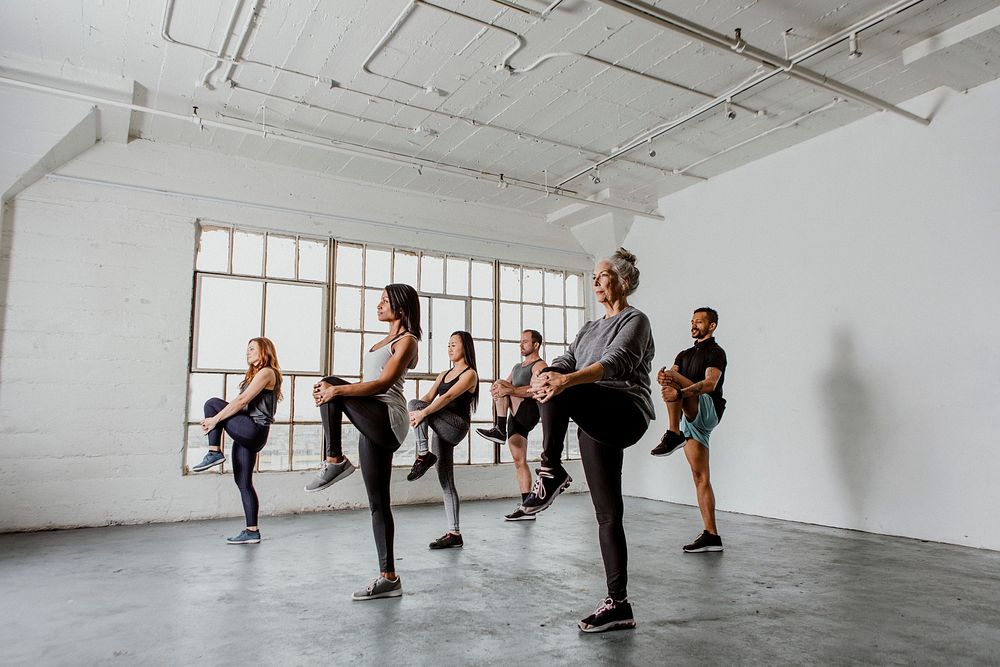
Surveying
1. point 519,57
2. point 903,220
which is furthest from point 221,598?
point 903,220

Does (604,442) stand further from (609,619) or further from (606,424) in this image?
(609,619)

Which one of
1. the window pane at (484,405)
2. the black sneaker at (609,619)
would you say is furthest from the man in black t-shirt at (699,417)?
the window pane at (484,405)

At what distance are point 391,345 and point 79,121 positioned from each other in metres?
4.11

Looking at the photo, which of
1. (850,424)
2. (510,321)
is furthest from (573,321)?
(850,424)

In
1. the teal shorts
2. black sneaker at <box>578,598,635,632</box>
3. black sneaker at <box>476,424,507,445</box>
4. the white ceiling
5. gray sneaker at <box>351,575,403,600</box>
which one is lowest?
gray sneaker at <box>351,575,403,600</box>

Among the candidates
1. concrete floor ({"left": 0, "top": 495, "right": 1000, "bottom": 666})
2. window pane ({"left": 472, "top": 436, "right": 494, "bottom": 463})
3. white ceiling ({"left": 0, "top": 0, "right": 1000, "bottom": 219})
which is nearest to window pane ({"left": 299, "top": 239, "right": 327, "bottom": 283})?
white ceiling ({"left": 0, "top": 0, "right": 1000, "bottom": 219})

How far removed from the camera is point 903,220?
5.35 meters

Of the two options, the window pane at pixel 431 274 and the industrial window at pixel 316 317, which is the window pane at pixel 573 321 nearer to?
the industrial window at pixel 316 317

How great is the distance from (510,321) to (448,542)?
4052 millimetres

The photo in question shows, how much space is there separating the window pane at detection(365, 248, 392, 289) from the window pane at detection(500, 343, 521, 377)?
170 centimetres

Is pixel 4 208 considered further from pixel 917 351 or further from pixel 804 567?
pixel 917 351

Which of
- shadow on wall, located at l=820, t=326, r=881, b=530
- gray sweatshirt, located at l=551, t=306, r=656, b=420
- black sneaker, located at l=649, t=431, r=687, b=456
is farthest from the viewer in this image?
shadow on wall, located at l=820, t=326, r=881, b=530

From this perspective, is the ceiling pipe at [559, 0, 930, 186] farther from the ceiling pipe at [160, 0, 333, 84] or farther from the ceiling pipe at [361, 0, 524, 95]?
the ceiling pipe at [160, 0, 333, 84]

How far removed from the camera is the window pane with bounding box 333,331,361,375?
22.6 feet
